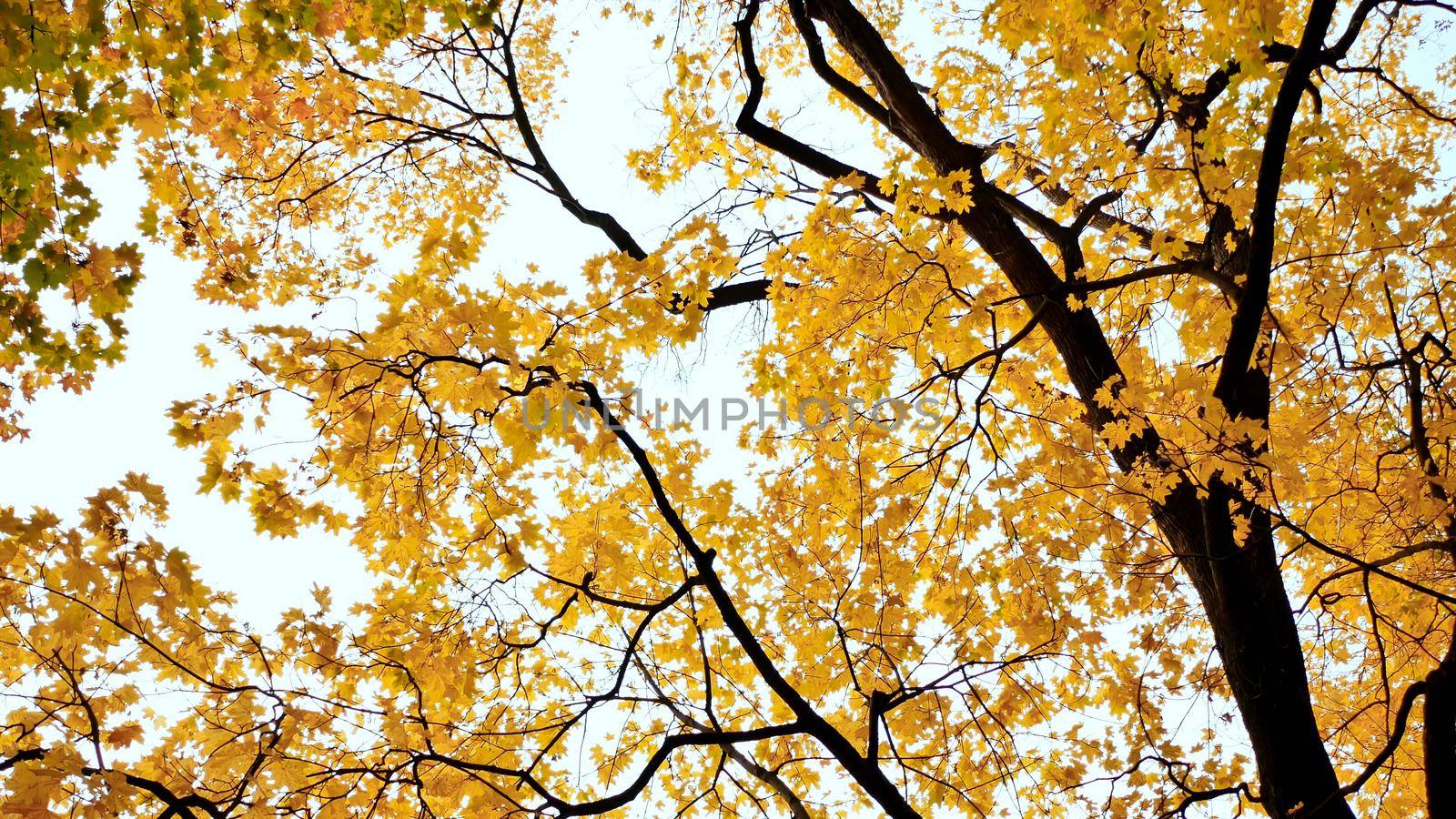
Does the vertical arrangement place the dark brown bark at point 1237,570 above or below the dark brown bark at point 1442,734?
above

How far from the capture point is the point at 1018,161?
5062 millimetres

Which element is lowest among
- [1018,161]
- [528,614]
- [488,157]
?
[528,614]

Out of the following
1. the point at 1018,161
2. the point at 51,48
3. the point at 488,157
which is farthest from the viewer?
the point at 488,157

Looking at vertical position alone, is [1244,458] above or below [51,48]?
below

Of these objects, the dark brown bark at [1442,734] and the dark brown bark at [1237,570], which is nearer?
the dark brown bark at [1442,734]

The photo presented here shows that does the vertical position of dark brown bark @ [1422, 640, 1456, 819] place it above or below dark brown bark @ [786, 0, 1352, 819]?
below

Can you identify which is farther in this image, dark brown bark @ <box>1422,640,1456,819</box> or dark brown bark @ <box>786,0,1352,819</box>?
dark brown bark @ <box>786,0,1352,819</box>

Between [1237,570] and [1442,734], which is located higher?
[1237,570]

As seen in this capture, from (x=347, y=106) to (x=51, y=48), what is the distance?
2.50 metres

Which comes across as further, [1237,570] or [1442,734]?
[1237,570]

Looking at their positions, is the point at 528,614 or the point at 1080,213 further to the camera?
the point at 1080,213

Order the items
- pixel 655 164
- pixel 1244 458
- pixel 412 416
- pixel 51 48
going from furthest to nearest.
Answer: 1. pixel 655 164
2. pixel 412 416
3. pixel 1244 458
4. pixel 51 48

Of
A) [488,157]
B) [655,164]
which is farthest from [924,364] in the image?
[488,157]

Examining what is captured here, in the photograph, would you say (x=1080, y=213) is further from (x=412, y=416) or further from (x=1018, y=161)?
(x=412, y=416)
